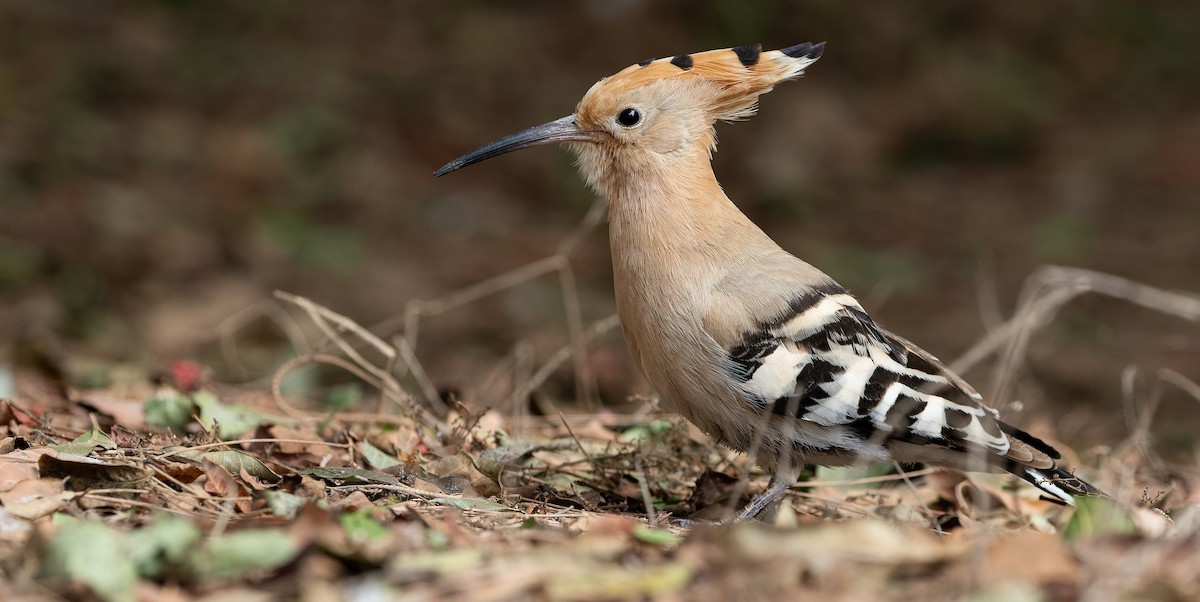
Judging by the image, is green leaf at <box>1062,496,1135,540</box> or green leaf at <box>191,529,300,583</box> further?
green leaf at <box>1062,496,1135,540</box>

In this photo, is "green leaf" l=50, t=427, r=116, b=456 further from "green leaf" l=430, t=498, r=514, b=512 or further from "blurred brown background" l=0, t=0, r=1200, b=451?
"blurred brown background" l=0, t=0, r=1200, b=451

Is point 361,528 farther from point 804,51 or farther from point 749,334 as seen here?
point 804,51

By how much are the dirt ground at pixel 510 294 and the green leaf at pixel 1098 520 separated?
0.04ft

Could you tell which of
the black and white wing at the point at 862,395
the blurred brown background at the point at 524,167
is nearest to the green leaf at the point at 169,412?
the black and white wing at the point at 862,395

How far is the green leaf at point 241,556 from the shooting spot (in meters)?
2.04

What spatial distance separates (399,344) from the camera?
3.87 m

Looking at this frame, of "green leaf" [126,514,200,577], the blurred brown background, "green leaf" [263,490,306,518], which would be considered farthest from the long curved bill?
the blurred brown background

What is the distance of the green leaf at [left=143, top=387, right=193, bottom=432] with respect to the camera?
133 inches

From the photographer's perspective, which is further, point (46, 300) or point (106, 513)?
point (46, 300)

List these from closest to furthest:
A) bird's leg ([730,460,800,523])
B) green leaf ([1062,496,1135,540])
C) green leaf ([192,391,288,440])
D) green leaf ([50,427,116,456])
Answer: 1. green leaf ([1062,496,1135,540])
2. green leaf ([50,427,116,456])
3. bird's leg ([730,460,800,523])
4. green leaf ([192,391,288,440])

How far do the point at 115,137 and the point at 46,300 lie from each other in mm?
2212

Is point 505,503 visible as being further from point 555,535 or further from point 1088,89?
point 1088,89

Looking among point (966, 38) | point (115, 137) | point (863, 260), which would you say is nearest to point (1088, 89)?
point (966, 38)

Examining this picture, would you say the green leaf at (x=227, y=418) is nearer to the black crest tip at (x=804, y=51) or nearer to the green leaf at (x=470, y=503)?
the green leaf at (x=470, y=503)
